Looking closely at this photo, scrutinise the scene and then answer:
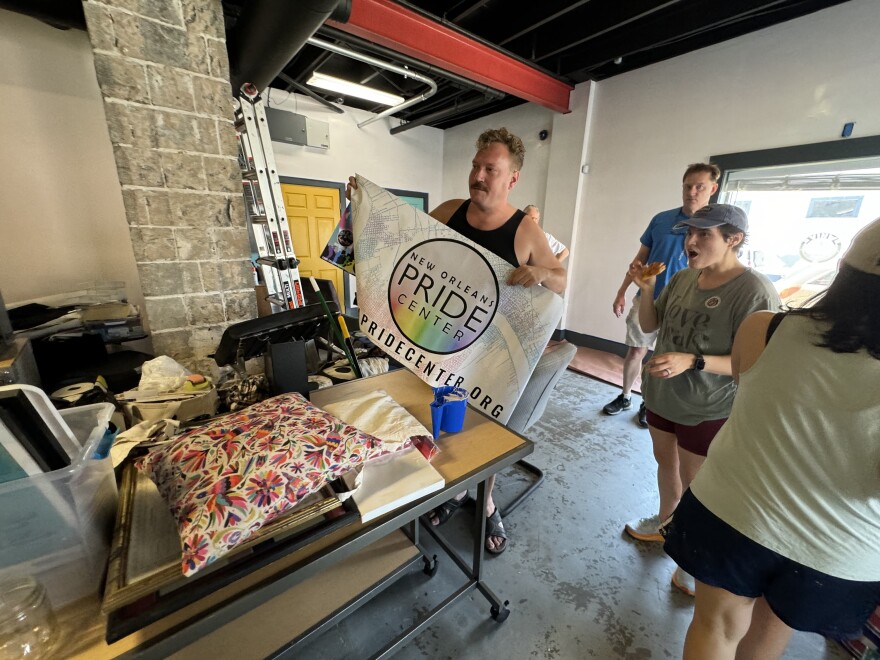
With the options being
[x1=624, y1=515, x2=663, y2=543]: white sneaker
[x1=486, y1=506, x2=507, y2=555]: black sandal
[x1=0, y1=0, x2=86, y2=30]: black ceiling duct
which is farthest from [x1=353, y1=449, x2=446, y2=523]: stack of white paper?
[x1=0, y1=0, x2=86, y2=30]: black ceiling duct

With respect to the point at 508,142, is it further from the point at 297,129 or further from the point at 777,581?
the point at 297,129

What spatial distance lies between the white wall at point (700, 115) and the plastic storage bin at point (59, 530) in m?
4.43

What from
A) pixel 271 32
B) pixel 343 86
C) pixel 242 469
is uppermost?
pixel 343 86

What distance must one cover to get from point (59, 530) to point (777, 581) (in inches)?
Result: 59.1

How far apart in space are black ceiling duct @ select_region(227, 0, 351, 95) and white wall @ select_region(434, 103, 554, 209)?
3.32 m

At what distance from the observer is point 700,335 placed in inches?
51.8

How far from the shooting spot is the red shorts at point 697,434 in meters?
1.33

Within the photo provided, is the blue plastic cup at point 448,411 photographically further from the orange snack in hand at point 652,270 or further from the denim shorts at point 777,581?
the orange snack in hand at point 652,270

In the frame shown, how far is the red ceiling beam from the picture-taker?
2465 mm

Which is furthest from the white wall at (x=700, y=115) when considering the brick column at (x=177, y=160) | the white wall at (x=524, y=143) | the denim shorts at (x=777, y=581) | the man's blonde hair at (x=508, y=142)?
the brick column at (x=177, y=160)

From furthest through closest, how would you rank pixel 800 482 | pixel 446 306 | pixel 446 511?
pixel 446 511 → pixel 446 306 → pixel 800 482

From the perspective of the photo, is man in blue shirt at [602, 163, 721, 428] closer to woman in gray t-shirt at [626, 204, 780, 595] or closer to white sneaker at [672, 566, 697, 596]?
woman in gray t-shirt at [626, 204, 780, 595]

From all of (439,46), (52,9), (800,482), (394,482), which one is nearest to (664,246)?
(800,482)

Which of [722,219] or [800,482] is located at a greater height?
[722,219]
